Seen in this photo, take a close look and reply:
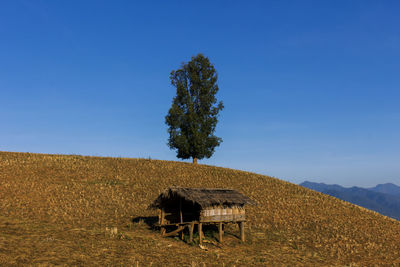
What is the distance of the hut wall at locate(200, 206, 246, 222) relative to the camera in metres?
24.3

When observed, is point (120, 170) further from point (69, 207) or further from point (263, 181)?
point (263, 181)

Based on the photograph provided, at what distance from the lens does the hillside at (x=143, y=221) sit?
21.0 m

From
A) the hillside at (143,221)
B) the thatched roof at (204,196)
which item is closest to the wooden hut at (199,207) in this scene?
the thatched roof at (204,196)

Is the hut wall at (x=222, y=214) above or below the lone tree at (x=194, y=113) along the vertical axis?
A: below

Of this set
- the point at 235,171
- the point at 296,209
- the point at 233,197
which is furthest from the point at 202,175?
the point at 233,197

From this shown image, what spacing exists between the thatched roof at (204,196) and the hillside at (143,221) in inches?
121

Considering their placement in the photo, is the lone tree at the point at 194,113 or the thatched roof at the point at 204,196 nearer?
the thatched roof at the point at 204,196

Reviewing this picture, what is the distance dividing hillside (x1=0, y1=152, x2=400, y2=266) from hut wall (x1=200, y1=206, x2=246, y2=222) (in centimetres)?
196

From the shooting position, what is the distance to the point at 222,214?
2528cm

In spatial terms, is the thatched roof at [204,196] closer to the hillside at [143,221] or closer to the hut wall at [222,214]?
the hut wall at [222,214]

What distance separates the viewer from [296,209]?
39.3 m

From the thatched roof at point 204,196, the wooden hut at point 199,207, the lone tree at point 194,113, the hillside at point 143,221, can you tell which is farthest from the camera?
the lone tree at point 194,113

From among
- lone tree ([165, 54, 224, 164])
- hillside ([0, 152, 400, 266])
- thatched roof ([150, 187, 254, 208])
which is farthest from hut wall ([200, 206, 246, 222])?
lone tree ([165, 54, 224, 164])

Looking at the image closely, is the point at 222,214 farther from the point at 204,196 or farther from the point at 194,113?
the point at 194,113
